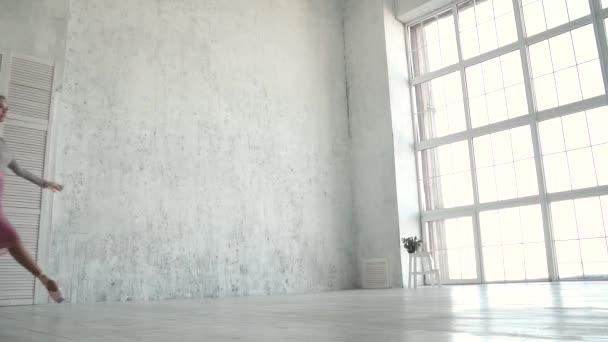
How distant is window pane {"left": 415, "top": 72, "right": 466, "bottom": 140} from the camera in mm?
9469

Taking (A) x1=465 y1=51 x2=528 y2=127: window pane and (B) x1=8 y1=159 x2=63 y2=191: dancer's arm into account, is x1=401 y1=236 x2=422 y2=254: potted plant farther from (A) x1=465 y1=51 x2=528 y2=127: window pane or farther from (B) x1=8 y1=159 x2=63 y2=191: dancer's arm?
(B) x1=8 y1=159 x2=63 y2=191: dancer's arm

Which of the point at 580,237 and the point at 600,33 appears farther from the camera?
the point at 600,33

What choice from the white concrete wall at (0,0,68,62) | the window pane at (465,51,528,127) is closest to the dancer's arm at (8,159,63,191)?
the white concrete wall at (0,0,68,62)

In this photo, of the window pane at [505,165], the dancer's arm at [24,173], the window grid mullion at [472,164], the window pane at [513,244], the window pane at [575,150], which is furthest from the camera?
the window grid mullion at [472,164]

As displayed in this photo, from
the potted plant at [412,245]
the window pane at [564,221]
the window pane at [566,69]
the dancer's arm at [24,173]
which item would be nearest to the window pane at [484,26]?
the window pane at [566,69]

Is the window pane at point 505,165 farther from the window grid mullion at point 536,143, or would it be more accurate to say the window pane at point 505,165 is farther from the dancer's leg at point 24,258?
the dancer's leg at point 24,258

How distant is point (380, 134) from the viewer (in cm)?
979

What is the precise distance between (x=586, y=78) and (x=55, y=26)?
7.86m

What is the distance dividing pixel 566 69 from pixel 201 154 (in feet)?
20.0

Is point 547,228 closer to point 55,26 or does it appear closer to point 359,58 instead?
point 359,58

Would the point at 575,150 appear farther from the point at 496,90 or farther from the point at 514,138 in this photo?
the point at 496,90

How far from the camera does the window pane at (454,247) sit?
8.88 metres

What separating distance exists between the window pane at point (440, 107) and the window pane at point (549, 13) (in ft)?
5.05

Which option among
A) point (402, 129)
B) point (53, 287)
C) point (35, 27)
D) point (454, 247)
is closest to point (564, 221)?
point (454, 247)
